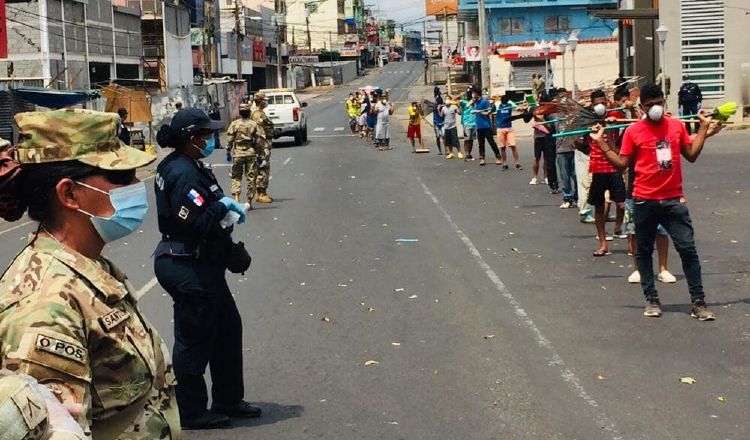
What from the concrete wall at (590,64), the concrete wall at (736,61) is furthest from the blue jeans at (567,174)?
the concrete wall at (590,64)

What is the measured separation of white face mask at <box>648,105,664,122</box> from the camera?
349 inches

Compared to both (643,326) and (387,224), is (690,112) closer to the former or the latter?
(387,224)

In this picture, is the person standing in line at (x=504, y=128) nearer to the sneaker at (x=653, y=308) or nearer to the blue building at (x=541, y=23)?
the sneaker at (x=653, y=308)

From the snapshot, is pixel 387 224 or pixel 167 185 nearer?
pixel 167 185

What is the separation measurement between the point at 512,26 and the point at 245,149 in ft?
→ 199

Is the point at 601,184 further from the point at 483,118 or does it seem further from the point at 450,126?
the point at 450,126

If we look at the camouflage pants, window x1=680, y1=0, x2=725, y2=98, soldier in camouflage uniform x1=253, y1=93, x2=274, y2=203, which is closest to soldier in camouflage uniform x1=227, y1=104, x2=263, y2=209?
the camouflage pants

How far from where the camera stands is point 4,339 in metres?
2.58

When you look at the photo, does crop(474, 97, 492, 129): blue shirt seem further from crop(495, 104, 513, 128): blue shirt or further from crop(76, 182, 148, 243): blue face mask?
crop(76, 182, 148, 243): blue face mask

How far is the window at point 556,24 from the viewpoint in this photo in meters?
76.0

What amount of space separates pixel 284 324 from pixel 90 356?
638 cm

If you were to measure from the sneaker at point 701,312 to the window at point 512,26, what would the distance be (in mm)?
69085

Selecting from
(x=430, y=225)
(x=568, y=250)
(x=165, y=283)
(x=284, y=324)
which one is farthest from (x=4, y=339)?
(x=430, y=225)

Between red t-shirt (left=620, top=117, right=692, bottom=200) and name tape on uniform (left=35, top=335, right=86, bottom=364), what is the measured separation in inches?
278
